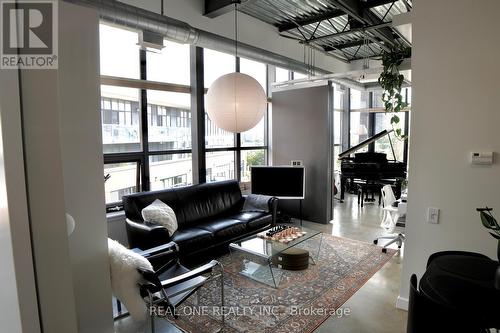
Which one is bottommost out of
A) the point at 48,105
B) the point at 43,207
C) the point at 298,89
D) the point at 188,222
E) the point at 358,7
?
the point at 188,222

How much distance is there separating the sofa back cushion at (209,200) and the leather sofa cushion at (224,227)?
0.23 meters

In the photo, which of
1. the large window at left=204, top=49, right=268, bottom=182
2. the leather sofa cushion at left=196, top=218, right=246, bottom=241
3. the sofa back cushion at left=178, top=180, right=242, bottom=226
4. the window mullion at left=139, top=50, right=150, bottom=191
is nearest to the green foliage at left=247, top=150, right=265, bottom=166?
the large window at left=204, top=49, right=268, bottom=182

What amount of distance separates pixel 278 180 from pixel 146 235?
277 centimetres

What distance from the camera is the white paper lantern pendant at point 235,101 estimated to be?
3.40 metres

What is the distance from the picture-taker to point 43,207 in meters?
0.59

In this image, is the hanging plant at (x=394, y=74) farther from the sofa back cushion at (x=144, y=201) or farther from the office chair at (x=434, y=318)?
the sofa back cushion at (x=144, y=201)


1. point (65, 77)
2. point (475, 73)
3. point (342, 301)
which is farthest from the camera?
point (342, 301)

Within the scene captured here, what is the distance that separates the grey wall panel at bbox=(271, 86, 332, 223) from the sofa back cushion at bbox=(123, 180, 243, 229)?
147cm

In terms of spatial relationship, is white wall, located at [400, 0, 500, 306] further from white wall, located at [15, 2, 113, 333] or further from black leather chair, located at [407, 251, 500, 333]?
white wall, located at [15, 2, 113, 333]

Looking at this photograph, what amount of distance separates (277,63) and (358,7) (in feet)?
5.06

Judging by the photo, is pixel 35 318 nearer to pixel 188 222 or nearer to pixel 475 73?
pixel 475 73

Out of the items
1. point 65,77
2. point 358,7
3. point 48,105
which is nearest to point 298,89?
point 358,7

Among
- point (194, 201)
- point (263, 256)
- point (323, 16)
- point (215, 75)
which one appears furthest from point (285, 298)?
point (323, 16)

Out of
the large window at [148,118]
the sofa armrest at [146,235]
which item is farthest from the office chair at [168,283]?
the large window at [148,118]
